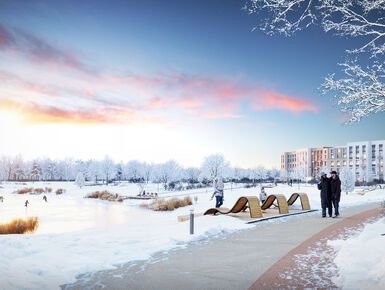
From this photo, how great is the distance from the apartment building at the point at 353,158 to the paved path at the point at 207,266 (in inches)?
5134

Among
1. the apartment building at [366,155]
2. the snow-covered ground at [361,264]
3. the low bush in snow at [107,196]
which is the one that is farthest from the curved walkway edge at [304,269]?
the apartment building at [366,155]

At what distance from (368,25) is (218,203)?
15.8 m

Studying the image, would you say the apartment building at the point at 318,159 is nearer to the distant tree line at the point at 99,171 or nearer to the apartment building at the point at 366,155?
the apartment building at the point at 366,155

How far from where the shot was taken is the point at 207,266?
28.5ft

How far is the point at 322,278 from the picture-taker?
7.52m

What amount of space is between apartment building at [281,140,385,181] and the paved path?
428ft

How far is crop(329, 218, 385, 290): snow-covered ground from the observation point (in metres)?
6.79

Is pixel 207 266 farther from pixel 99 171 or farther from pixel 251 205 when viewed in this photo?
pixel 99 171

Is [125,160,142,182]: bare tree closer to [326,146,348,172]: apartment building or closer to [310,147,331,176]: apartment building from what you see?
[310,147,331,176]: apartment building

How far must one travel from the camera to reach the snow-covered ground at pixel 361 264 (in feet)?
22.3

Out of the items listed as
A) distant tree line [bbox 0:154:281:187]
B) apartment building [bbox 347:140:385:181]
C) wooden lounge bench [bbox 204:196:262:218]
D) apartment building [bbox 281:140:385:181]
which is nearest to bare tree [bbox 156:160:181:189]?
distant tree line [bbox 0:154:281:187]

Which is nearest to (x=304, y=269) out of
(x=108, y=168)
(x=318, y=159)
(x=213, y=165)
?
(x=213, y=165)

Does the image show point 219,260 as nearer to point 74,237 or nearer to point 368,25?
point 74,237

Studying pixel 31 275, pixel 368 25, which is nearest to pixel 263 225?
pixel 368 25
